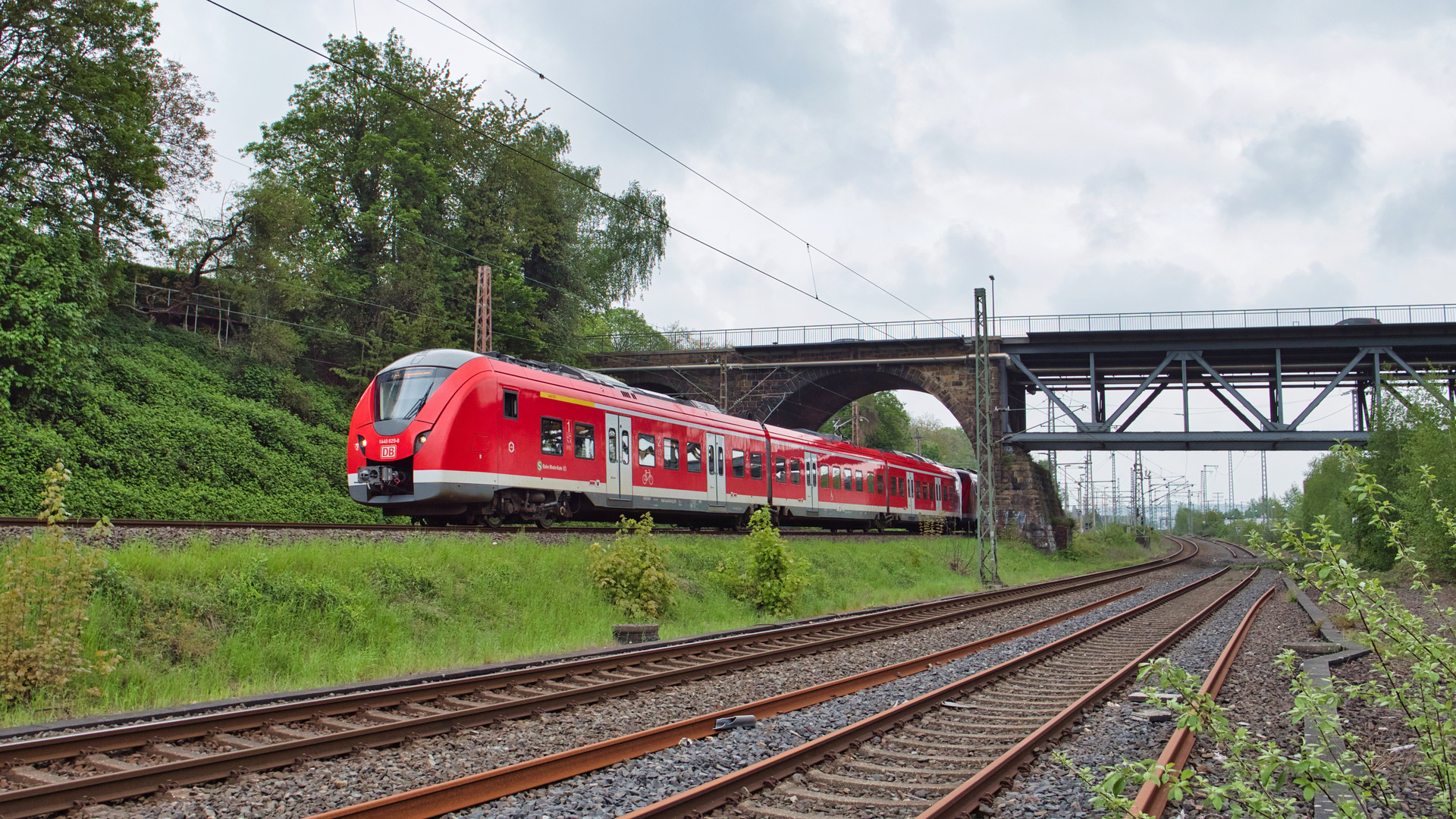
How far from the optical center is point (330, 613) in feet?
35.0

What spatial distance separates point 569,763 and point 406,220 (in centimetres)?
3010

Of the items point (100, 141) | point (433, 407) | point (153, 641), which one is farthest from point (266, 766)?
point (100, 141)

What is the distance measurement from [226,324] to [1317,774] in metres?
34.1

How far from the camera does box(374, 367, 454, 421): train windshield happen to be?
1456cm

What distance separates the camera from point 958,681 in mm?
8977

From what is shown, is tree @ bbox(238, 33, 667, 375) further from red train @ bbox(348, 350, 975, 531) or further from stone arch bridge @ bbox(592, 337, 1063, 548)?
red train @ bbox(348, 350, 975, 531)

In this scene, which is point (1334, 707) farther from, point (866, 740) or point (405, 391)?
point (405, 391)

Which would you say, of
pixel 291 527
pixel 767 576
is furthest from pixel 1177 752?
pixel 291 527

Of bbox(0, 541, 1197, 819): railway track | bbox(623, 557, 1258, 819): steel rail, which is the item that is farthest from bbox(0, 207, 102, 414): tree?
bbox(623, 557, 1258, 819): steel rail

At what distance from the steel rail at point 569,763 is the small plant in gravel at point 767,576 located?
657 centimetres

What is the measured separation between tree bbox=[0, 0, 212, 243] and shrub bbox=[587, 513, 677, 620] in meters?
16.7

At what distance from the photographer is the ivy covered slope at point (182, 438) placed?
19750 mm

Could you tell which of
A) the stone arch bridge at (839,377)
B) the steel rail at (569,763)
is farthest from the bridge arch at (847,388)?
the steel rail at (569,763)

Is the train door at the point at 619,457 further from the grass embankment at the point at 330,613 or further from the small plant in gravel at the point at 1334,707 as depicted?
the small plant in gravel at the point at 1334,707
